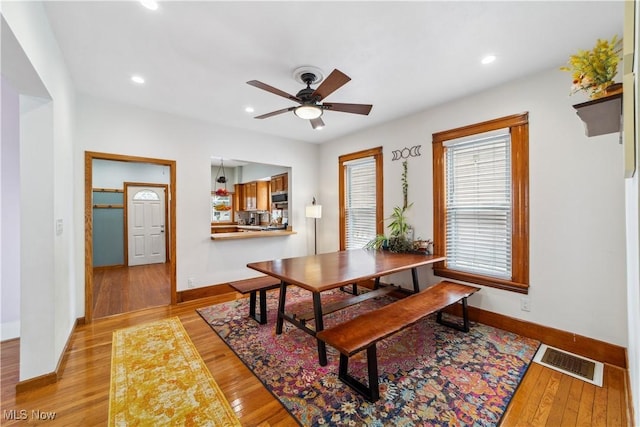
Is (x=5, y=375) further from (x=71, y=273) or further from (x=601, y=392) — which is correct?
(x=601, y=392)

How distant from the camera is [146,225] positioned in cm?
659

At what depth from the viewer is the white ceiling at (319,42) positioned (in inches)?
70.2

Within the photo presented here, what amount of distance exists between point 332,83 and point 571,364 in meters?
3.12

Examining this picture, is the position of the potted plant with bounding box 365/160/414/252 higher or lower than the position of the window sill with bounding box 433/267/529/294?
higher

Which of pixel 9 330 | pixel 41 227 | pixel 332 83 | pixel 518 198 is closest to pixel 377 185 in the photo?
pixel 518 198

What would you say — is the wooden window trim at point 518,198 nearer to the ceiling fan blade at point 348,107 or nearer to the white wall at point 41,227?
the ceiling fan blade at point 348,107

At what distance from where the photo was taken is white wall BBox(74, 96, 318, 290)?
3.18m

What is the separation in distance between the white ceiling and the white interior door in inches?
159

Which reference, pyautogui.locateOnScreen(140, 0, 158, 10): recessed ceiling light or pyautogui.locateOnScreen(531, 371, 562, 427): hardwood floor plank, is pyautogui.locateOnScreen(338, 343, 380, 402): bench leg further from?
pyautogui.locateOnScreen(140, 0, 158, 10): recessed ceiling light

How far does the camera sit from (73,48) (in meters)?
2.20

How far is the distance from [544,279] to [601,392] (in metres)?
0.98

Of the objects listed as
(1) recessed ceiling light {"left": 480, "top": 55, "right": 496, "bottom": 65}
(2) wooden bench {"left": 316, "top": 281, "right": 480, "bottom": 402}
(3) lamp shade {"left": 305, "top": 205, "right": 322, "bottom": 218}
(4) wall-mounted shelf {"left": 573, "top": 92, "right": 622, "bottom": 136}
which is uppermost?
(1) recessed ceiling light {"left": 480, "top": 55, "right": 496, "bottom": 65}

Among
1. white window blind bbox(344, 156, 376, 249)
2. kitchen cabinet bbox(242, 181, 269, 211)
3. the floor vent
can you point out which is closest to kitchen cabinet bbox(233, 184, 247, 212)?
kitchen cabinet bbox(242, 181, 269, 211)

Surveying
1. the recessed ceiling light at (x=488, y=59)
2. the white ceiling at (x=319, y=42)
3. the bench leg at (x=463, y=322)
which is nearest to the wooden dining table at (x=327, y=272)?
the bench leg at (x=463, y=322)
